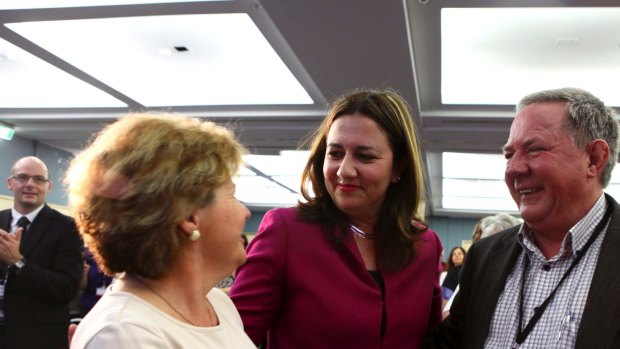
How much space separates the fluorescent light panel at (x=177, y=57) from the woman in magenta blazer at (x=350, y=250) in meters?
2.80

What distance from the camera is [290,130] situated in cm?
724

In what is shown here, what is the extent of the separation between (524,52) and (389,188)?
139 inches

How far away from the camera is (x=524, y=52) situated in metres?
4.86

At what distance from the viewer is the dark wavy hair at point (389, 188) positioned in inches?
67.5

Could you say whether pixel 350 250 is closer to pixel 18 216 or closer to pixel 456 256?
pixel 18 216

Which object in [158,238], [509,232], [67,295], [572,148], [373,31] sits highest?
[373,31]

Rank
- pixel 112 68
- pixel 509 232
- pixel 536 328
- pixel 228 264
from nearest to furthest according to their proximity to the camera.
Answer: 1. pixel 228 264
2. pixel 536 328
3. pixel 509 232
4. pixel 112 68

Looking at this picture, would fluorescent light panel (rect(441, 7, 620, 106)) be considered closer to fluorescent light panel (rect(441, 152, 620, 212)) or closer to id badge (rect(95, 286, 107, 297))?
fluorescent light panel (rect(441, 152, 620, 212))

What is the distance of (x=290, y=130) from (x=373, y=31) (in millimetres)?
3195

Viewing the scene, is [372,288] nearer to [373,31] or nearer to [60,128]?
[373,31]

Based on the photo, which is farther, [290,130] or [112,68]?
[290,130]

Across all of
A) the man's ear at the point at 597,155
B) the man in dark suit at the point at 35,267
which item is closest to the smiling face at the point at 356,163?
the man's ear at the point at 597,155

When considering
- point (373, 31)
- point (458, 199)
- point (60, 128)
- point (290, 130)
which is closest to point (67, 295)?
point (373, 31)

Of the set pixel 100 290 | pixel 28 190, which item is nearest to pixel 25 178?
pixel 28 190
